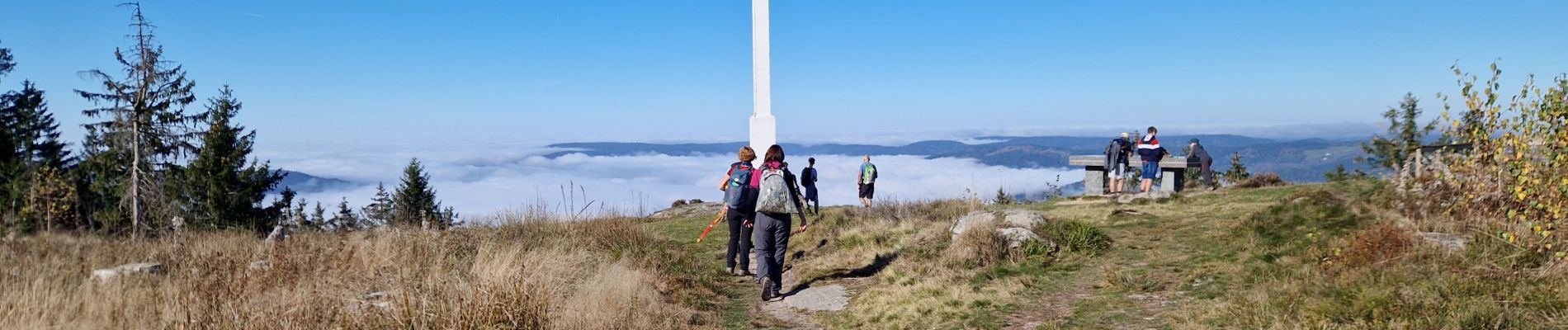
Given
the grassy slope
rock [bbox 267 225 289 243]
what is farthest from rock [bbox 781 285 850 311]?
rock [bbox 267 225 289 243]

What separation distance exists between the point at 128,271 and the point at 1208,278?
9509mm

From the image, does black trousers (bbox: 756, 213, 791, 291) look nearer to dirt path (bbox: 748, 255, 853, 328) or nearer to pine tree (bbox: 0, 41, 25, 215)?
dirt path (bbox: 748, 255, 853, 328)

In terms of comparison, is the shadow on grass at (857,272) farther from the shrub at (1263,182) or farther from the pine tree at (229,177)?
the pine tree at (229,177)

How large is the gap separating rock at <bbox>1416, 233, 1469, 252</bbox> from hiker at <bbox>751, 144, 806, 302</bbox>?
481cm

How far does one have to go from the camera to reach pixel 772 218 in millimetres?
7828

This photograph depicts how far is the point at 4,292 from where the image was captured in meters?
6.51

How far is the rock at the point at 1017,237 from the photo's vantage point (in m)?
9.09

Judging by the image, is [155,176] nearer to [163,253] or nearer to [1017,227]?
[163,253]

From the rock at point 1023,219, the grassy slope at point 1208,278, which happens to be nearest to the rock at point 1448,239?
the grassy slope at point 1208,278

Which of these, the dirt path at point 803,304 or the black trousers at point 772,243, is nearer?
the dirt path at point 803,304

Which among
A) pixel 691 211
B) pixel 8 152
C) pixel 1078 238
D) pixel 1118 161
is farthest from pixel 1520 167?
pixel 8 152

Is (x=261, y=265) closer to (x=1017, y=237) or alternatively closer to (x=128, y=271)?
(x=128, y=271)

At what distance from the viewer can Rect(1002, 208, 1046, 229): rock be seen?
9945mm

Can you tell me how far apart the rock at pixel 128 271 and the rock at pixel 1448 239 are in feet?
34.5
